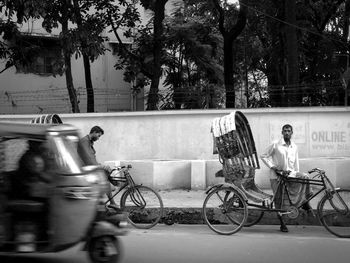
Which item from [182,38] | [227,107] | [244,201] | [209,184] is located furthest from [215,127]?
[182,38]

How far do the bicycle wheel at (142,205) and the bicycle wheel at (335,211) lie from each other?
8.30 ft

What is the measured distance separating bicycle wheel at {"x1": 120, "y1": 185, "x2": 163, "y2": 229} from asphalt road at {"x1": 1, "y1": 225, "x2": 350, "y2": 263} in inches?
15.2

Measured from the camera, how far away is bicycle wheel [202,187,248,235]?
7.95 metres

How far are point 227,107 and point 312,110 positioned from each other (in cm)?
214

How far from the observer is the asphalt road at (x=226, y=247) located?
20.3 ft

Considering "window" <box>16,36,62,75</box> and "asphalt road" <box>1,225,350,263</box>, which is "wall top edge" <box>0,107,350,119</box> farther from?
"window" <box>16,36,62,75</box>

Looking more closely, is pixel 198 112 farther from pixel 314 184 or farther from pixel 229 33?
pixel 229 33

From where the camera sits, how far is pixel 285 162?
8.25m

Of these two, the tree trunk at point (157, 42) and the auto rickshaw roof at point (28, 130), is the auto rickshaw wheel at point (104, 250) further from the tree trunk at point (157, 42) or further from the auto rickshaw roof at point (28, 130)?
the tree trunk at point (157, 42)

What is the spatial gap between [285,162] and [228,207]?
1137mm

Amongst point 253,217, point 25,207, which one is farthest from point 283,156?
point 25,207

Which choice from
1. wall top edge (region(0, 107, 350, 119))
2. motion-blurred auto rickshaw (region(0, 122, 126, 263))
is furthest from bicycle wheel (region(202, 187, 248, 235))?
wall top edge (region(0, 107, 350, 119))

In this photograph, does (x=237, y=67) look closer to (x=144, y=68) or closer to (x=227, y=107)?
(x=144, y=68)

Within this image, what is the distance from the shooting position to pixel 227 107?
42.5ft
